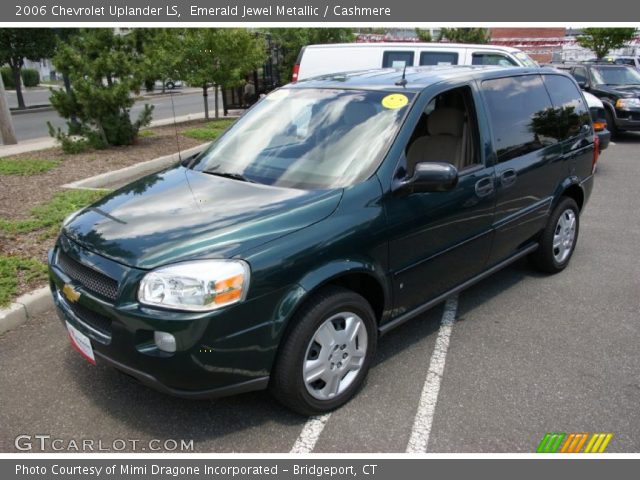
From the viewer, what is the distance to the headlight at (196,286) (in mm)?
2475

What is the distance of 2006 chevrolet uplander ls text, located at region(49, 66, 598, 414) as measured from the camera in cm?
254

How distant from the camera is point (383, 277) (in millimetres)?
3146

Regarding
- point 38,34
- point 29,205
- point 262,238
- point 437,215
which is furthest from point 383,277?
point 38,34

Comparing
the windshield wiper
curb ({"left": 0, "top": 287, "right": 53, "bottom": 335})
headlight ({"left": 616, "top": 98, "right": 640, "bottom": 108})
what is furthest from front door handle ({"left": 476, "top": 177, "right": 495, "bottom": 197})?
headlight ({"left": 616, "top": 98, "right": 640, "bottom": 108})

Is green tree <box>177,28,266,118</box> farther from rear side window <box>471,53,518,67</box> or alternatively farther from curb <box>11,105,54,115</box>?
curb <box>11,105,54,115</box>

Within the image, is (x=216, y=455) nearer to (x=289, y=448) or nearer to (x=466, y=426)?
(x=289, y=448)

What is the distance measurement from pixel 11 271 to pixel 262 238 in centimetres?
287

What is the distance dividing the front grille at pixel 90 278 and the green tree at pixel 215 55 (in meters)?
11.8

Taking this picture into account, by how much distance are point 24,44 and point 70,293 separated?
91.7ft

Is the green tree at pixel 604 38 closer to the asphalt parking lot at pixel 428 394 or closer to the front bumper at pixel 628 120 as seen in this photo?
the front bumper at pixel 628 120

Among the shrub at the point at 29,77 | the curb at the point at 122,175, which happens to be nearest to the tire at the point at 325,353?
the curb at the point at 122,175

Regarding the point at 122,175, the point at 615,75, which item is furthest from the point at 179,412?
the point at 615,75

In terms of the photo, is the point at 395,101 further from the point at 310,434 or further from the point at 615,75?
the point at 615,75

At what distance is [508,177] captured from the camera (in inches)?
157
